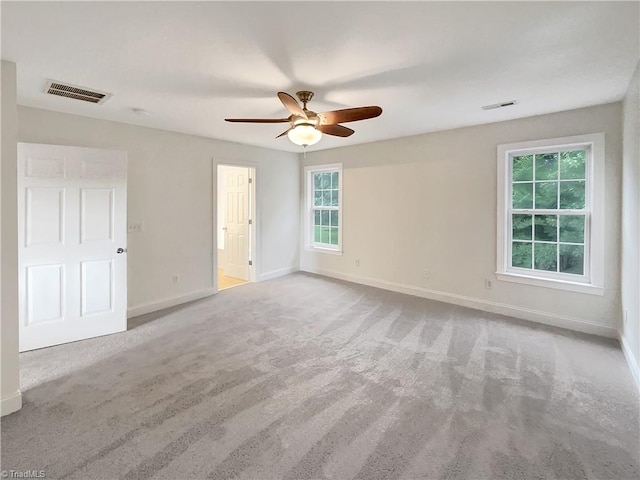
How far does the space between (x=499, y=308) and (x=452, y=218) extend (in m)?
1.31

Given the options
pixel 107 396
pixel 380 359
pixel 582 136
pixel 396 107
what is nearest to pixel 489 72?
pixel 396 107

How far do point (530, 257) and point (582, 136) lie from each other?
1.43 meters

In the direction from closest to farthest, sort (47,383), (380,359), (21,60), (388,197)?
(21,60) → (47,383) → (380,359) → (388,197)

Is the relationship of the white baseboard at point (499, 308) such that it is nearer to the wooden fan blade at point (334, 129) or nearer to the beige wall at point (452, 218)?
the beige wall at point (452, 218)

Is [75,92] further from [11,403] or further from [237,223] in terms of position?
[237,223]

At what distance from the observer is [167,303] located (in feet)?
14.5

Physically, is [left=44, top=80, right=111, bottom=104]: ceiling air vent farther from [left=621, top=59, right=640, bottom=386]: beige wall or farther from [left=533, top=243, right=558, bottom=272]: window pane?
[left=533, top=243, right=558, bottom=272]: window pane

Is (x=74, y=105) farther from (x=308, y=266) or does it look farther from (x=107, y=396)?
(x=308, y=266)

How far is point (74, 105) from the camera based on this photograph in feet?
10.8

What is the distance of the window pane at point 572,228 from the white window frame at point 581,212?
0.07m

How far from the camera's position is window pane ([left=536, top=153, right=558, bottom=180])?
376 cm

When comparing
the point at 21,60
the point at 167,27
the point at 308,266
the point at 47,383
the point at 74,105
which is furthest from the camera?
the point at 308,266

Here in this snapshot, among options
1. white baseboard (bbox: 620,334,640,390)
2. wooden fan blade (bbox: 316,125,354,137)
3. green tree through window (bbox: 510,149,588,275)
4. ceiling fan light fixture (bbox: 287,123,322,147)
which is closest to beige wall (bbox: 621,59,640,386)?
white baseboard (bbox: 620,334,640,390)

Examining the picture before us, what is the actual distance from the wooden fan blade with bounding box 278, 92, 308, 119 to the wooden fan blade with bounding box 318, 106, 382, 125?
0.76 feet
